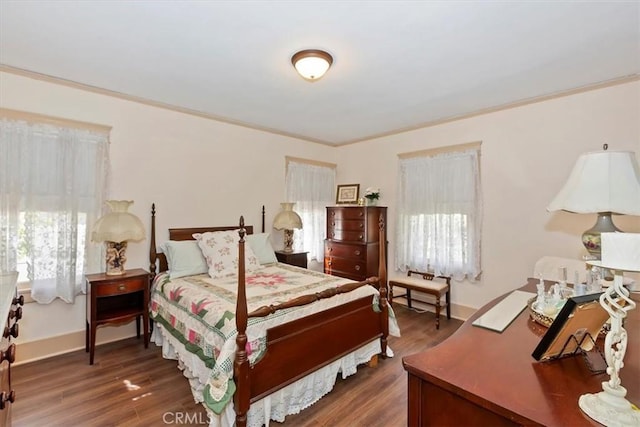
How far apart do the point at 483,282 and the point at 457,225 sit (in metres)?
0.75

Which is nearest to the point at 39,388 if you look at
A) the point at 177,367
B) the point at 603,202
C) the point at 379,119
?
the point at 177,367

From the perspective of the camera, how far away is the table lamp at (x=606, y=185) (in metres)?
1.50

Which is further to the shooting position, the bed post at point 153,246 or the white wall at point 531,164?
the bed post at point 153,246

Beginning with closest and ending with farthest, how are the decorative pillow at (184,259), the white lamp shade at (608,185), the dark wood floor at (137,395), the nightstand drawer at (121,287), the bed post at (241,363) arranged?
the white lamp shade at (608,185), the bed post at (241,363), the dark wood floor at (137,395), the nightstand drawer at (121,287), the decorative pillow at (184,259)

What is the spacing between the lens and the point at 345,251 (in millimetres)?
4539

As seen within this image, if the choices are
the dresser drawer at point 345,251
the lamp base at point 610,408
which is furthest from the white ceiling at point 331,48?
the dresser drawer at point 345,251

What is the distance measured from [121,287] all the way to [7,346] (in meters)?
1.56

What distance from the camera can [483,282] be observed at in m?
3.59

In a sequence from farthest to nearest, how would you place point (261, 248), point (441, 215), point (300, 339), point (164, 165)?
point (441, 215) → point (261, 248) → point (164, 165) → point (300, 339)

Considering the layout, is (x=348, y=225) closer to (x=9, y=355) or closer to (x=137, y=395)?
(x=137, y=395)

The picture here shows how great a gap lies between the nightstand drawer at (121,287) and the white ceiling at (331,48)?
188 cm

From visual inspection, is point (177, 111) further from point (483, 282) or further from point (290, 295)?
point (483, 282)

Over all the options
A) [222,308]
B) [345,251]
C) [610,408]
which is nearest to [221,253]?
[222,308]

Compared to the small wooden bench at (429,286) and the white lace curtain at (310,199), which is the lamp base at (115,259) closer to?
the white lace curtain at (310,199)
